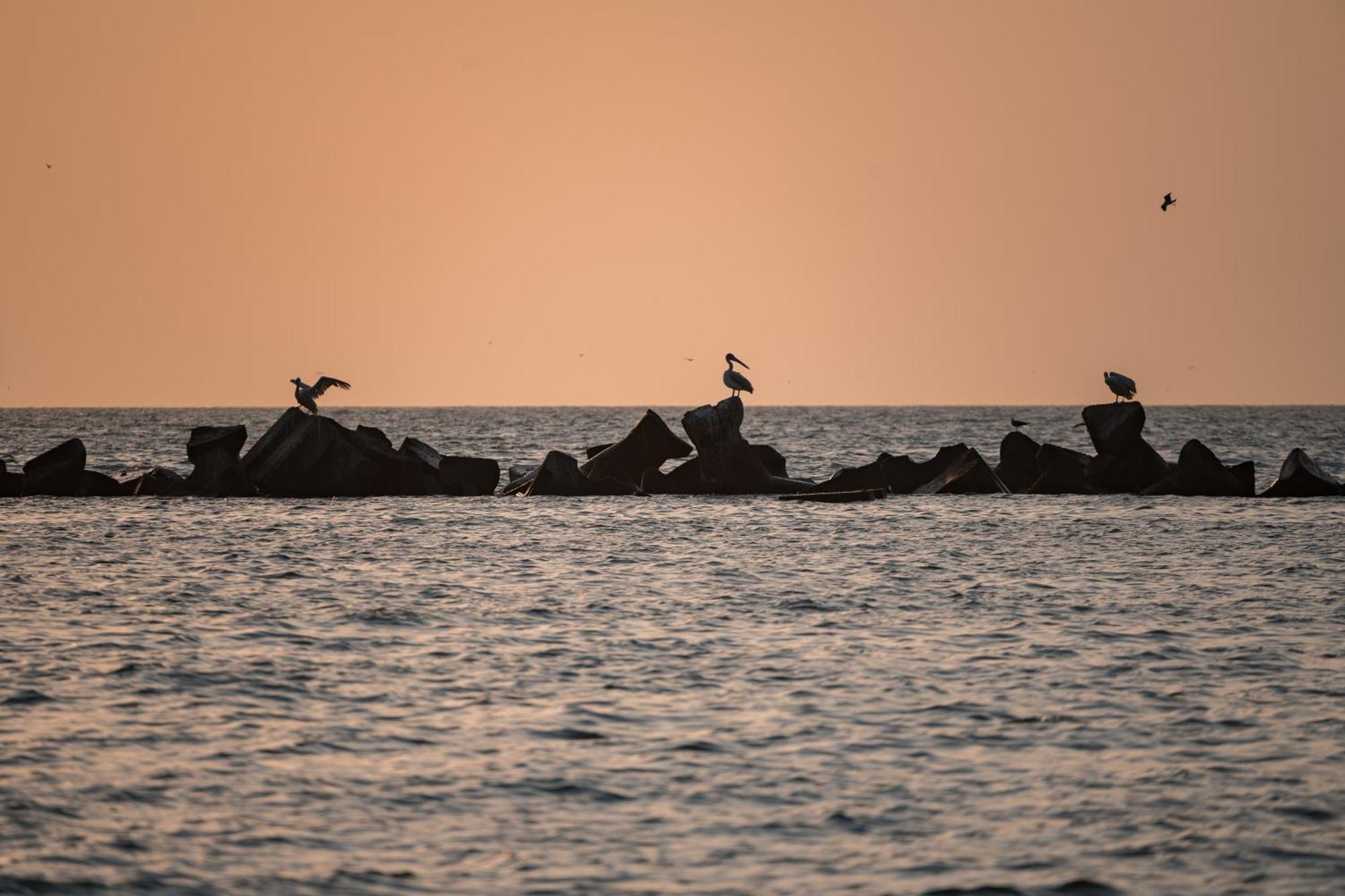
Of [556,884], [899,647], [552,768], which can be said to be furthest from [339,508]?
[556,884]

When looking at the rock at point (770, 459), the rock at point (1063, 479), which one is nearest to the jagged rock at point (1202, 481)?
the rock at point (1063, 479)

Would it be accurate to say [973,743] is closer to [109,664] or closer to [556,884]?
[556,884]

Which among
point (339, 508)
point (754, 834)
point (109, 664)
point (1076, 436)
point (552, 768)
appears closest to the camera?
point (754, 834)

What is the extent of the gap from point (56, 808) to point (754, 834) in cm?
493

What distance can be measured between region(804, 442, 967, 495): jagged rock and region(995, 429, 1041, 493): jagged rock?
4.62 feet

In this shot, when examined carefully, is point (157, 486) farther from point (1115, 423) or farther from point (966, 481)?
point (1115, 423)

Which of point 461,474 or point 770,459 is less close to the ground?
point 770,459

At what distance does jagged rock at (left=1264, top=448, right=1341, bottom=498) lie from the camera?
42344mm

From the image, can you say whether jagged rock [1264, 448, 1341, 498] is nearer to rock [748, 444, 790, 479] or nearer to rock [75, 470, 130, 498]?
rock [748, 444, 790, 479]

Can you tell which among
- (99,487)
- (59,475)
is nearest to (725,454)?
(99,487)

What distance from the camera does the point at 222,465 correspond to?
4281 cm

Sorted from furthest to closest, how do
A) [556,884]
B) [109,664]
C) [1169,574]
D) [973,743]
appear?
1. [1169,574]
2. [109,664]
3. [973,743]
4. [556,884]

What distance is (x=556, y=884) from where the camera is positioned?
9359 millimetres

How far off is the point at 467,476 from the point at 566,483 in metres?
3.00
